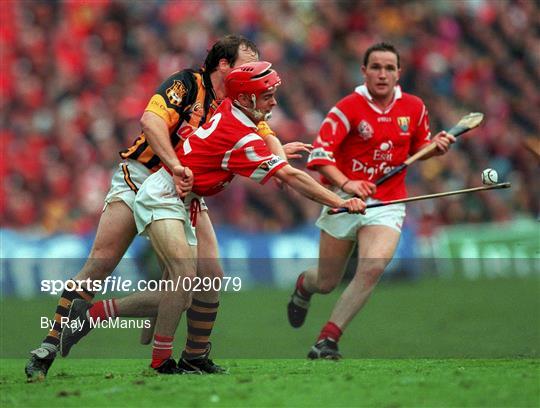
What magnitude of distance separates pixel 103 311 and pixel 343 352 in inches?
121

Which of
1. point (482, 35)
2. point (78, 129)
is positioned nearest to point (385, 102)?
point (78, 129)

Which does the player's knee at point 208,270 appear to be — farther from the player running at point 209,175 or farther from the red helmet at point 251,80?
the red helmet at point 251,80

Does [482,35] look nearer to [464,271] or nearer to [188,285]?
[464,271]

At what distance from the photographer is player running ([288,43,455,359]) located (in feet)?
34.4

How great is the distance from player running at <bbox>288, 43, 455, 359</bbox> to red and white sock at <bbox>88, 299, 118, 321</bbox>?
86.8 inches

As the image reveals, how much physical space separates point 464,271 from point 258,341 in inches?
286

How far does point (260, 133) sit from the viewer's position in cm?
938

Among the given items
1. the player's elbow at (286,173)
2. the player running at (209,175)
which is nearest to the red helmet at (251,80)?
the player running at (209,175)

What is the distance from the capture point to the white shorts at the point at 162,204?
8859 mm

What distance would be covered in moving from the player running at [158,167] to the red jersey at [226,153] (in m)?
0.25

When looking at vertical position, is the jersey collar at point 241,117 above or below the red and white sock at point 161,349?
above

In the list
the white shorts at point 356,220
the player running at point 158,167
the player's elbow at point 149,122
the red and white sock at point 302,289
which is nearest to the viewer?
the player's elbow at point 149,122

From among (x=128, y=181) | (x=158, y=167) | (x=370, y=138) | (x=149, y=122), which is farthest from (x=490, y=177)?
(x=128, y=181)

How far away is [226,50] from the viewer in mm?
9156
